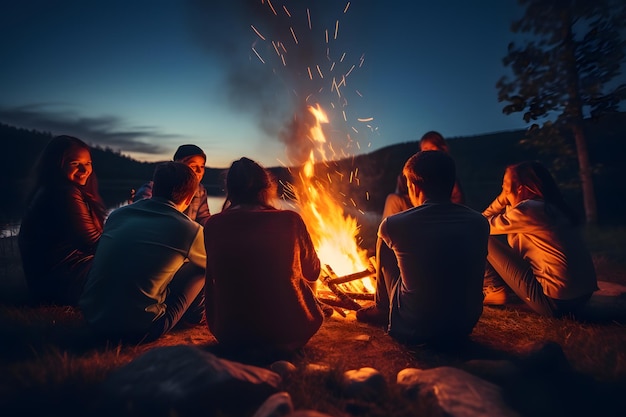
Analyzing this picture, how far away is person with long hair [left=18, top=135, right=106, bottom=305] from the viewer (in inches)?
183

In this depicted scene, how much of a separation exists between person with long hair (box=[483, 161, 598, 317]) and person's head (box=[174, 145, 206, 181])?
4897 millimetres

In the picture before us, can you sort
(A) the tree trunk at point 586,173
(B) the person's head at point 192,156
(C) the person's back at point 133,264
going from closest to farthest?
(C) the person's back at point 133,264 → (B) the person's head at point 192,156 → (A) the tree trunk at point 586,173

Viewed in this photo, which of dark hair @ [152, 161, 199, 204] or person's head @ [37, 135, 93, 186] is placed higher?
person's head @ [37, 135, 93, 186]

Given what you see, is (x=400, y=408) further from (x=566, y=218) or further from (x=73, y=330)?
(x=73, y=330)

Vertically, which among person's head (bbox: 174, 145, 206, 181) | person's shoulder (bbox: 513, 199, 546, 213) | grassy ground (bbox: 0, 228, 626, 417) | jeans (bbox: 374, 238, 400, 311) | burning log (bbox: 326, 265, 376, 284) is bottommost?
grassy ground (bbox: 0, 228, 626, 417)

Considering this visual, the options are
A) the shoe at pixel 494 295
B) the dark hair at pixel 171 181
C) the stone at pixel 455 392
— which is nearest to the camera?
the stone at pixel 455 392

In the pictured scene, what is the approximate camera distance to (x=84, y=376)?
317 cm

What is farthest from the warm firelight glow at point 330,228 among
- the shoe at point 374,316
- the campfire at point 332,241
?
the shoe at point 374,316

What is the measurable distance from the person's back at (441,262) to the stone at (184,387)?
1.61 m

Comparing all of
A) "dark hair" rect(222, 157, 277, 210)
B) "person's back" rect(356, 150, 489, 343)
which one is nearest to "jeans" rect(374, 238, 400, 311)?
"person's back" rect(356, 150, 489, 343)

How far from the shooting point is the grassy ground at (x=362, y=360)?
9.49 ft

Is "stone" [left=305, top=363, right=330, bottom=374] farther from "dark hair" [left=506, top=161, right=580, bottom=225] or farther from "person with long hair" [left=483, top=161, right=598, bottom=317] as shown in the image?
"dark hair" [left=506, top=161, right=580, bottom=225]

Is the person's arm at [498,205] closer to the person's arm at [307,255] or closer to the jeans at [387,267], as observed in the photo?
the jeans at [387,267]

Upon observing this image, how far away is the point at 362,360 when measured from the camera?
3879mm
